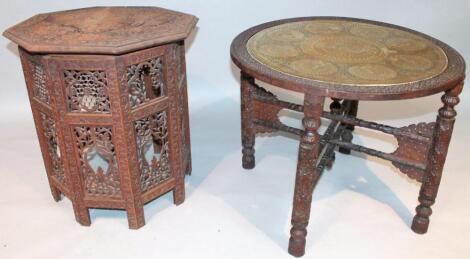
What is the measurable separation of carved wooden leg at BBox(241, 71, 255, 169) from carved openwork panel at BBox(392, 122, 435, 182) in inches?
28.7

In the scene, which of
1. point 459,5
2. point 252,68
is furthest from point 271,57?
point 459,5

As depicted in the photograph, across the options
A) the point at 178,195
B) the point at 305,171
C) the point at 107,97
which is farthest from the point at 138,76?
the point at 305,171

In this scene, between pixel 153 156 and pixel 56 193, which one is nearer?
pixel 153 156

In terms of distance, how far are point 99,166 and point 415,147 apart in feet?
4.41

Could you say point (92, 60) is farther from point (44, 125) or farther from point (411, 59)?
point (411, 59)

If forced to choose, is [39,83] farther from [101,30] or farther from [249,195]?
[249,195]

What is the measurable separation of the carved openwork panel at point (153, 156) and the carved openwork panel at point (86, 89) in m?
0.20

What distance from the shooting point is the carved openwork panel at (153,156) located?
2.13 m

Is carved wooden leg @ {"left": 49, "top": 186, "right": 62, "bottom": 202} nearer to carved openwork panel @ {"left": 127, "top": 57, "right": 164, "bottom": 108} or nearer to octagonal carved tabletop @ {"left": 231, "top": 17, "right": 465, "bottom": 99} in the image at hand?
carved openwork panel @ {"left": 127, "top": 57, "right": 164, "bottom": 108}

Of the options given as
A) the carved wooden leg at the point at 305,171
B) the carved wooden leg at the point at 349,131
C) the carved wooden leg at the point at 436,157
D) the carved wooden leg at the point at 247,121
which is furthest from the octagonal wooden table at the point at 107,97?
the carved wooden leg at the point at 436,157

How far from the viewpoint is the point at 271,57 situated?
2.08 metres

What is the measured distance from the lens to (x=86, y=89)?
192cm

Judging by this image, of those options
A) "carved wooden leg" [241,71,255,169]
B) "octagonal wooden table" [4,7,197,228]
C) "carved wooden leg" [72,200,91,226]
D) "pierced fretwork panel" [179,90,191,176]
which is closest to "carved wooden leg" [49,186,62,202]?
"octagonal wooden table" [4,7,197,228]

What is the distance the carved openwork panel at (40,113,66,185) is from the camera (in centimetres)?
213
